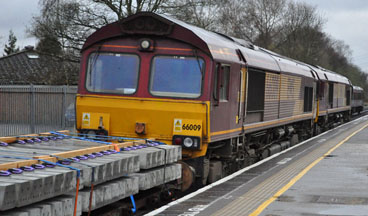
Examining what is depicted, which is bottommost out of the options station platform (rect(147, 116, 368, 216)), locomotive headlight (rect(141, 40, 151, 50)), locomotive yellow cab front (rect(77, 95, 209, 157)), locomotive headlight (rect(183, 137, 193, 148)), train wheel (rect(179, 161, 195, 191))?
station platform (rect(147, 116, 368, 216))

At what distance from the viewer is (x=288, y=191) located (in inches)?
403

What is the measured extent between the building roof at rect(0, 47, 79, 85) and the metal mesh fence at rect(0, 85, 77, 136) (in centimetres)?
1017

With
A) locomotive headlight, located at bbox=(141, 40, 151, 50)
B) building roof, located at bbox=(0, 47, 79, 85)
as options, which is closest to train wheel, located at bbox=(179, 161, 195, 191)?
locomotive headlight, located at bbox=(141, 40, 151, 50)

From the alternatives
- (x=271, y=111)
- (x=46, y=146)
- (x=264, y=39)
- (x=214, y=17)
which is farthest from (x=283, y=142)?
(x=264, y=39)

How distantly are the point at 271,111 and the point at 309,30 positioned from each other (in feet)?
183

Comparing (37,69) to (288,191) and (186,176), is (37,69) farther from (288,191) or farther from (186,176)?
(288,191)

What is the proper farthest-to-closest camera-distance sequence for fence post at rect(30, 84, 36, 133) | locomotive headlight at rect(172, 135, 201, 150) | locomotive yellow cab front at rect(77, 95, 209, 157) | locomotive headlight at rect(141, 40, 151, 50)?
fence post at rect(30, 84, 36, 133) → locomotive headlight at rect(141, 40, 151, 50) → locomotive yellow cab front at rect(77, 95, 209, 157) → locomotive headlight at rect(172, 135, 201, 150)

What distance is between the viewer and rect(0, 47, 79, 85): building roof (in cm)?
3306

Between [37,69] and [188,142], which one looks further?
[37,69]

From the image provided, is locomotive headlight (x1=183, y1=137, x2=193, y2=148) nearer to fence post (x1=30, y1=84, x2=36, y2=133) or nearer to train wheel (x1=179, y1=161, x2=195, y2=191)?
train wheel (x1=179, y1=161, x2=195, y2=191)

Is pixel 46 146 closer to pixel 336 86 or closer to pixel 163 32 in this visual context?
pixel 163 32

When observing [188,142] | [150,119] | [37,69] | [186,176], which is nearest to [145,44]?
[150,119]

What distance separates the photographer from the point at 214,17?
38656 millimetres

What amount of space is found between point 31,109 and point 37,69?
26905mm
